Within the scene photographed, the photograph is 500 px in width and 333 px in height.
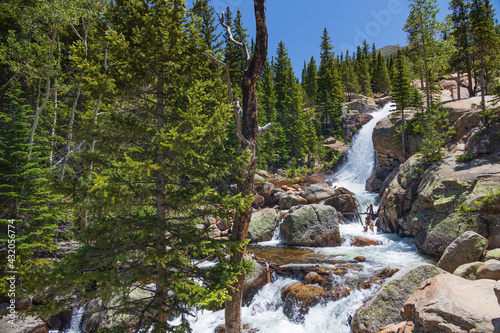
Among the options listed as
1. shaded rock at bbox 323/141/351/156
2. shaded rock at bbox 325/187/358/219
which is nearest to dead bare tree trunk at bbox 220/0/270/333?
shaded rock at bbox 325/187/358/219

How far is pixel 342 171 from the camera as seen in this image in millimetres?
36562

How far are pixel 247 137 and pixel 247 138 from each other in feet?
0.09

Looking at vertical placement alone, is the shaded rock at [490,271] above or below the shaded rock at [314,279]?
above

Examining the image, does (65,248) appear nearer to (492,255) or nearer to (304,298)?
(304,298)

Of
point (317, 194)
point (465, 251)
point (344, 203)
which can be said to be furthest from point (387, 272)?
point (317, 194)

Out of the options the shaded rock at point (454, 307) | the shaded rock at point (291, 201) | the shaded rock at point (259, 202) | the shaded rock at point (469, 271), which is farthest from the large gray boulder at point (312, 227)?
the shaded rock at point (454, 307)

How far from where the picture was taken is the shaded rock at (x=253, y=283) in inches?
387

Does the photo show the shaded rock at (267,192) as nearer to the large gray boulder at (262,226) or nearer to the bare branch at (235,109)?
the large gray boulder at (262,226)

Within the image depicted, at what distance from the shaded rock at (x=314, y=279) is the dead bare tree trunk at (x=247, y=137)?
4668 millimetres

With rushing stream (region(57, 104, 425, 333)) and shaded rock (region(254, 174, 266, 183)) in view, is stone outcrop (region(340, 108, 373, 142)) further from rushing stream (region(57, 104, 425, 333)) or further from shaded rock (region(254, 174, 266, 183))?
rushing stream (region(57, 104, 425, 333))

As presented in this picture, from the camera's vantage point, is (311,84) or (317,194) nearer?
(317,194)

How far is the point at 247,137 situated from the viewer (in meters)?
6.59

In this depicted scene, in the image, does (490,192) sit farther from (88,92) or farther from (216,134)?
(88,92)

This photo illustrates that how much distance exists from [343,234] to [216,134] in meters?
14.6
